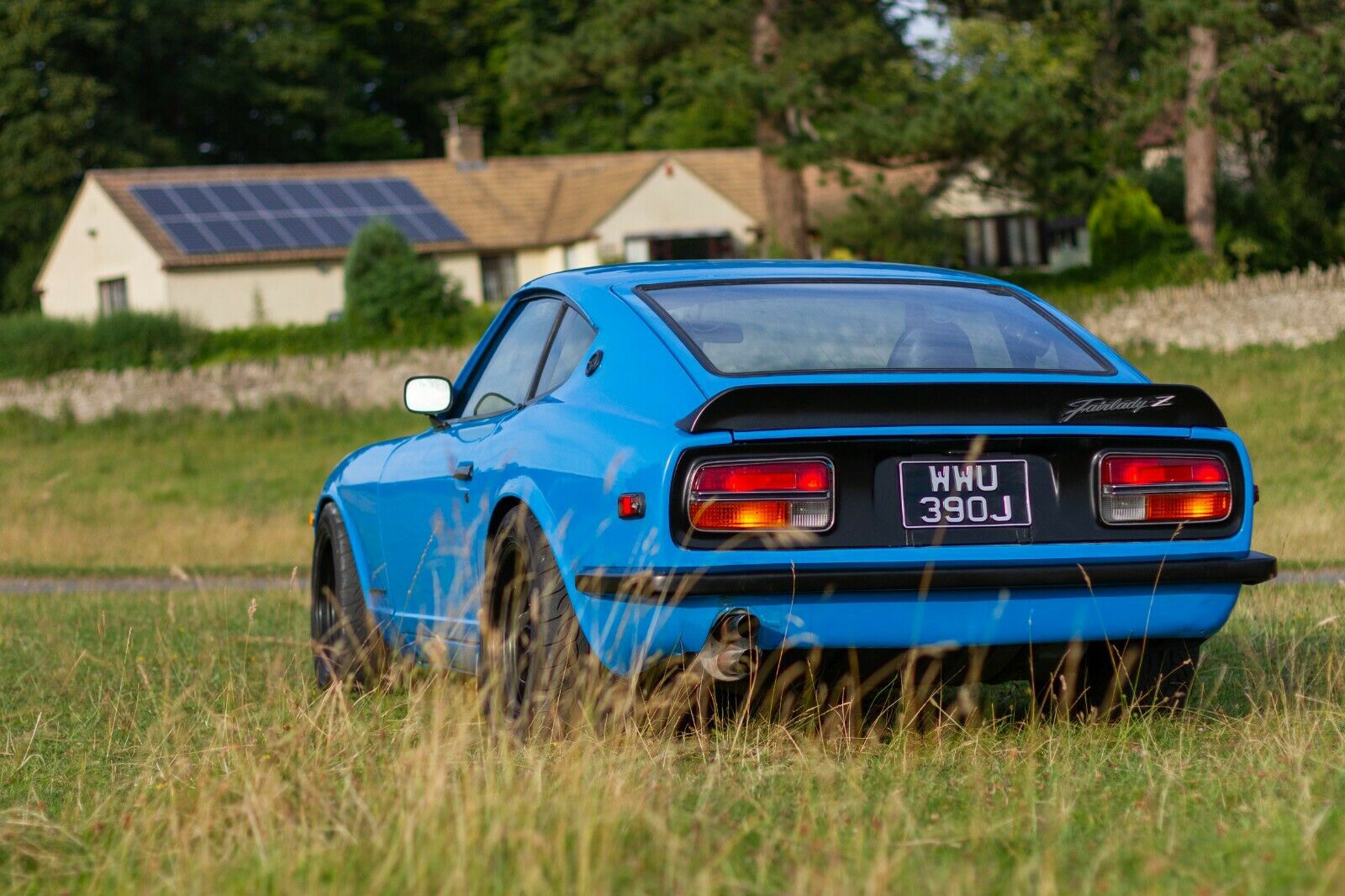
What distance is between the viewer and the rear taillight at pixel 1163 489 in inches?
201

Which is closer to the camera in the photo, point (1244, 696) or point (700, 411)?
point (700, 411)

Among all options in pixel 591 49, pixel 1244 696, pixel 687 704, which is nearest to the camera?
pixel 687 704

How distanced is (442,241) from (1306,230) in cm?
2469

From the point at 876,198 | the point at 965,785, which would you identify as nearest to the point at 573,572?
the point at 965,785

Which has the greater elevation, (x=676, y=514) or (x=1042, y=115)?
(x=1042, y=115)

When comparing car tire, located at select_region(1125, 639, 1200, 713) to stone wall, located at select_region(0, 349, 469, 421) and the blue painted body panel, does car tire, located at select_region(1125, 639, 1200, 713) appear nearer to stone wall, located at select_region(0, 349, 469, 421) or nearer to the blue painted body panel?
the blue painted body panel

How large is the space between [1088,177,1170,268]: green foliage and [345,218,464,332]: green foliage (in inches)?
535

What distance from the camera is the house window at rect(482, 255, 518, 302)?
53938 millimetres

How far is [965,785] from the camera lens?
461cm

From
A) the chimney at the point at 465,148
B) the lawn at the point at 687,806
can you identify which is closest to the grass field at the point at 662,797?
the lawn at the point at 687,806

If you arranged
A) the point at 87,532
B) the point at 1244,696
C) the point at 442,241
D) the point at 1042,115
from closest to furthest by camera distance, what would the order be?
1. the point at 1244,696
2. the point at 87,532
3. the point at 1042,115
4. the point at 442,241

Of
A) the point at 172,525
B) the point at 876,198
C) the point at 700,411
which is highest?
the point at 876,198

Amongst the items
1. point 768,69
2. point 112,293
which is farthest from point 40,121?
point 768,69

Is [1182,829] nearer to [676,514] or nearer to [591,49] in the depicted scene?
[676,514]
